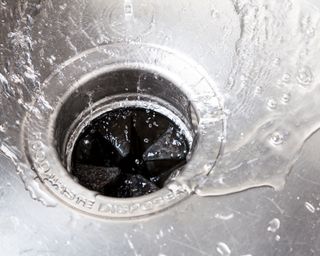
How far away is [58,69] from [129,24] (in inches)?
5.9

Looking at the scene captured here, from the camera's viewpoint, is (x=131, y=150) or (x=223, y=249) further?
(x=131, y=150)

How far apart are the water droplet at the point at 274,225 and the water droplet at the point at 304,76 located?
25cm

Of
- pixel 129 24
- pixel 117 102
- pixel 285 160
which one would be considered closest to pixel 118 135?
pixel 117 102

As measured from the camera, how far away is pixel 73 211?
925 millimetres

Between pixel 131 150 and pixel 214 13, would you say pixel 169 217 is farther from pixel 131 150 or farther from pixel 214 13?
pixel 214 13

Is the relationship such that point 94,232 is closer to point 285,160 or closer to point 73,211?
point 73,211

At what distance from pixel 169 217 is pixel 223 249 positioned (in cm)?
9

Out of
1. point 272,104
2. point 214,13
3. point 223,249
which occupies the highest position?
point 214,13

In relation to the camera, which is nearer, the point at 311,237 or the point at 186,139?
the point at 311,237

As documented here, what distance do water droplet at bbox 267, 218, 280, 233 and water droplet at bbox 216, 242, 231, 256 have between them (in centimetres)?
7

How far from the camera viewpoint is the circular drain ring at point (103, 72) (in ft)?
3.05

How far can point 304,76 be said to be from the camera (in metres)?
1.05

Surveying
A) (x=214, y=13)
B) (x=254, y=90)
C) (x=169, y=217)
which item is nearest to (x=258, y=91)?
(x=254, y=90)

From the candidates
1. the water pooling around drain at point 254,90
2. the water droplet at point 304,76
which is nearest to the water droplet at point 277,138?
the water pooling around drain at point 254,90
